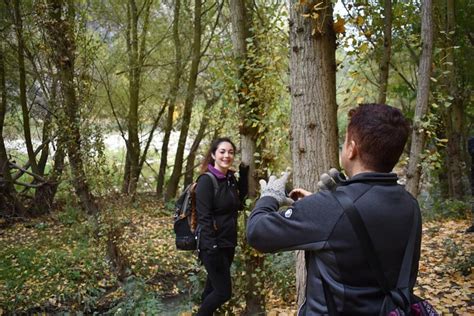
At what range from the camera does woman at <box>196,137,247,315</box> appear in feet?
12.6

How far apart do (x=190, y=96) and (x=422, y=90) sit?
10263 millimetres

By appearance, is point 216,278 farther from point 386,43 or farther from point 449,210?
point 449,210

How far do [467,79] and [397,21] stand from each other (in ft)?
22.6

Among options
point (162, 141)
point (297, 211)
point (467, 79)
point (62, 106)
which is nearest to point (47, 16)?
point (62, 106)

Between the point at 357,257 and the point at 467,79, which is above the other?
the point at 467,79

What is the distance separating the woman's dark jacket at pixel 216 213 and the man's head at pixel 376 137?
228 cm

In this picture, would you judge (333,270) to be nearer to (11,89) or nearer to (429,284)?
(429,284)

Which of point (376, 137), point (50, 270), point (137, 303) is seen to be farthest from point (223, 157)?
point (50, 270)

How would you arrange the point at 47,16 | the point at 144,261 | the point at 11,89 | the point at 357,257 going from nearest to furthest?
1. the point at 357,257
2. the point at 47,16
3. the point at 144,261
4. the point at 11,89

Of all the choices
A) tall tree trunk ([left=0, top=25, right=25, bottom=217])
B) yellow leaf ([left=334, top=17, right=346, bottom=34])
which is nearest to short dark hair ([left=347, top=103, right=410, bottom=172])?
yellow leaf ([left=334, top=17, right=346, bottom=34])

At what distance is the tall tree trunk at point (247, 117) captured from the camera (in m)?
4.37

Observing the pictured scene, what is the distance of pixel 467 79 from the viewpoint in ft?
32.5

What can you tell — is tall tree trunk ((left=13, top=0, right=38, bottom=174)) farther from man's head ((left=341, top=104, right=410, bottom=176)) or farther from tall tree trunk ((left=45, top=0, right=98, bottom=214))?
man's head ((left=341, top=104, right=410, bottom=176))

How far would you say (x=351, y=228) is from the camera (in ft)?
5.30
